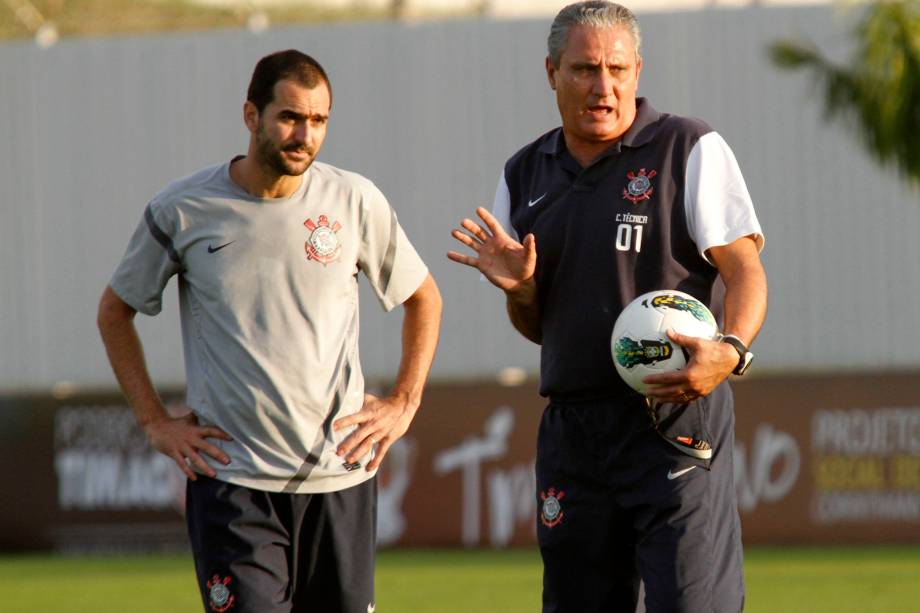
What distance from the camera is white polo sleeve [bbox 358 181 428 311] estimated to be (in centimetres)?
610

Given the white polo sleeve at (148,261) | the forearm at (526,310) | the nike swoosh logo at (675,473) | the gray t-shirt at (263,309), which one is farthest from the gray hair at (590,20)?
the white polo sleeve at (148,261)

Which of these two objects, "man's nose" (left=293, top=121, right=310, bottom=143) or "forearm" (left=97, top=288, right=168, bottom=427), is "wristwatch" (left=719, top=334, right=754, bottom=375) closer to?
"man's nose" (left=293, top=121, right=310, bottom=143)

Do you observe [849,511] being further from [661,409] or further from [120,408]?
[661,409]

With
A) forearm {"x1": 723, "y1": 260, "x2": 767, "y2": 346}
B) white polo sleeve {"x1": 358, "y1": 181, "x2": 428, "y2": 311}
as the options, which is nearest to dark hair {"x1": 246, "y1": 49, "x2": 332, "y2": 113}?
white polo sleeve {"x1": 358, "y1": 181, "x2": 428, "y2": 311}

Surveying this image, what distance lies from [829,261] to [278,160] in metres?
14.4

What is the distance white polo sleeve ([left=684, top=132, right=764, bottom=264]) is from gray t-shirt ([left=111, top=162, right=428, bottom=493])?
1.28m

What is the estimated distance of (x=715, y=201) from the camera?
5410mm

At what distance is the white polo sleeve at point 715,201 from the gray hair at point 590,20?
16.7 inches

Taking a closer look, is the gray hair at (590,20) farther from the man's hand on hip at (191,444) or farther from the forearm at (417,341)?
the man's hand on hip at (191,444)

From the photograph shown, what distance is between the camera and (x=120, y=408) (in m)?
17.4

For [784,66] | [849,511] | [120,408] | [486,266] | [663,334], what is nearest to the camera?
[663,334]

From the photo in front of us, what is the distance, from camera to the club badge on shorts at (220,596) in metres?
5.74

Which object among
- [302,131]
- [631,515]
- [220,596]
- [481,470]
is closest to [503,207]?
[302,131]

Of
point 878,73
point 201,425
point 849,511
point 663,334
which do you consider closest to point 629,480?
point 663,334
